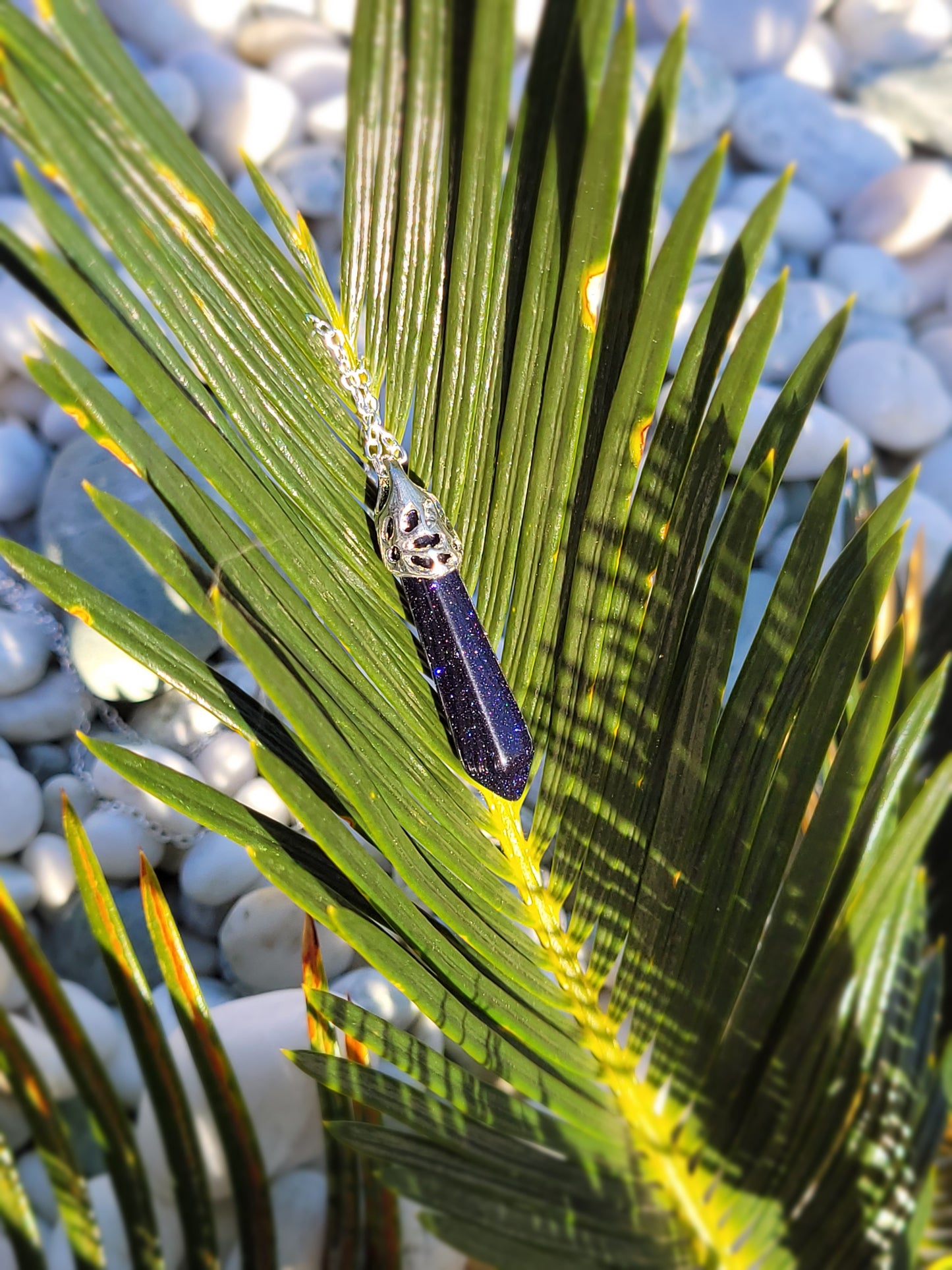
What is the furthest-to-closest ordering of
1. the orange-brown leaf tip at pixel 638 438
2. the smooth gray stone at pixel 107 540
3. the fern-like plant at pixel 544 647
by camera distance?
the smooth gray stone at pixel 107 540, the orange-brown leaf tip at pixel 638 438, the fern-like plant at pixel 544 647

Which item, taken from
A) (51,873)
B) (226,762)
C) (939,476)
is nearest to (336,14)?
(939,476)

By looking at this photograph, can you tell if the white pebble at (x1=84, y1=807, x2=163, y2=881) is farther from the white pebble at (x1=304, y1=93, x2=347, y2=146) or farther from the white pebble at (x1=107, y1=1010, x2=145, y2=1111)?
the white pebble at (x1=304, y1=93, x2=347, y2=146)

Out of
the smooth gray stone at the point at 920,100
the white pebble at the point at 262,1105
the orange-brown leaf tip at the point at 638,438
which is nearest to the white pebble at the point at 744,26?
the smooth gray stone at the point at 920,100

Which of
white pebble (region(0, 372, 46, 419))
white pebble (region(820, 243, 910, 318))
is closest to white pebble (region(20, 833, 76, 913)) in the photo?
white pebble (region(0, 372, 46, 419))

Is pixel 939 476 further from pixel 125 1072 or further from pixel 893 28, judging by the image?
pixel 125 1072

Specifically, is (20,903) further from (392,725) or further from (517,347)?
(517,347)

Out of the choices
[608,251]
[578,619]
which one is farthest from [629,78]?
[578,619]

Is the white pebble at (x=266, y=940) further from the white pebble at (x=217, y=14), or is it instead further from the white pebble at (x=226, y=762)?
the white pebble at (x=217, y=14)
